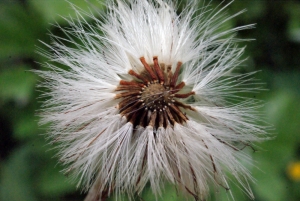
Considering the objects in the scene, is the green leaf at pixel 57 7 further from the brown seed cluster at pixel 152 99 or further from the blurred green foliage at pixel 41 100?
the brown seed cluster at pixel 152 99

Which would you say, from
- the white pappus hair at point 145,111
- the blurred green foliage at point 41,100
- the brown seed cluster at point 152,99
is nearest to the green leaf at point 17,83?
the blurred green foliage at point 41,100

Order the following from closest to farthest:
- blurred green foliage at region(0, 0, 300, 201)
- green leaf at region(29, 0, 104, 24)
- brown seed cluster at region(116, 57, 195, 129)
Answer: brown seed cluster at region(116, 57, 195, 129) → green leaf at region(29, 0, 104, 24) → blurred green foliage at region(0, 0, 300, 201)

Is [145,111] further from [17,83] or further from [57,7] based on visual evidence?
[17,83]

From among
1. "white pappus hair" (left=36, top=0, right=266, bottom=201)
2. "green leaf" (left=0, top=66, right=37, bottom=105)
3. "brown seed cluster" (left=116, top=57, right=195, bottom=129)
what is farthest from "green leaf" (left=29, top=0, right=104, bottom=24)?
"brown seed cluster" (left=116, top=57, right=195, bottom=129)

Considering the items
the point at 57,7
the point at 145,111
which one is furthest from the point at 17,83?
the point at 145,111

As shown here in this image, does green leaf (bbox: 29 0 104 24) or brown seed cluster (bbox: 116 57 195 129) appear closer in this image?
brown seed cluster (bbox: 116 57 195 129)

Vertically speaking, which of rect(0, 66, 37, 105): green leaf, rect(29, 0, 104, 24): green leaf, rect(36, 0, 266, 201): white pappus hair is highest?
rect(29, 0, 104, 24): green leaf

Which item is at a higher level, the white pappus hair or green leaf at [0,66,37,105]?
green leaf at [0,66,37,105]

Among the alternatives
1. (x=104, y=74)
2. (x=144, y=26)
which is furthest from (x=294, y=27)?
(x=104, y=74)

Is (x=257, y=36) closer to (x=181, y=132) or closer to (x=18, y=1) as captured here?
(x=181, y=132)

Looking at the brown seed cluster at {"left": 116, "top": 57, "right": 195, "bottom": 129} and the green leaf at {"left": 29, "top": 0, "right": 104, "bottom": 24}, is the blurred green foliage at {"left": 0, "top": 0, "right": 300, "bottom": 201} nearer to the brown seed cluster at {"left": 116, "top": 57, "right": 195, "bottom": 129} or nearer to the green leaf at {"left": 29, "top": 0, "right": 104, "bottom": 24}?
the green leaf at {"left": 29, "top": 0, "right": 104, "bottom": 24}
